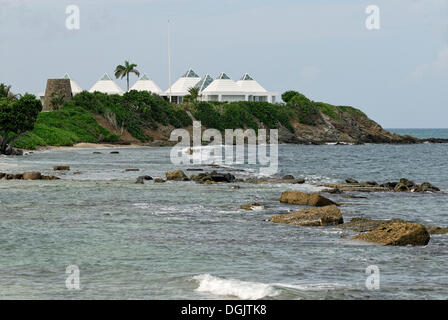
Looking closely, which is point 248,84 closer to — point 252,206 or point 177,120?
point 177,120

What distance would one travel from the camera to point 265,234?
18.0 meters

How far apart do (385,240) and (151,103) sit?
10712cm

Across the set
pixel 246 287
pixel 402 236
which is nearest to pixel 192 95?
pixel 402 236

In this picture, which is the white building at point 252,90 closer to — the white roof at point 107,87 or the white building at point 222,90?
the white building at point 222,90

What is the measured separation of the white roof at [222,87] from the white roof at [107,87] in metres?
17.3

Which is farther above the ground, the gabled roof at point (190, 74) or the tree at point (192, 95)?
the gabled roof at point (190, 74)

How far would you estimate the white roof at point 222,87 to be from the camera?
135m

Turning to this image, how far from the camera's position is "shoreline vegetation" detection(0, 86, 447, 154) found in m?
97.9

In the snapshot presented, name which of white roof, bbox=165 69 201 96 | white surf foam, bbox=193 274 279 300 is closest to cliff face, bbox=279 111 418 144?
white roof, bbox=165 69 201 96

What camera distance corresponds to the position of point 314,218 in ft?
65.8

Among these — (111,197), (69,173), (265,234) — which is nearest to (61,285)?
(265,234)

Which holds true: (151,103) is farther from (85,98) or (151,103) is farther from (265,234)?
(265,234)

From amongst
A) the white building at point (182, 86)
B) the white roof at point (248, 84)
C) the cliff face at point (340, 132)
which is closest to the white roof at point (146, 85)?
the white building at point (182, 86)

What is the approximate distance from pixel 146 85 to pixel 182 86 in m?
7.99
